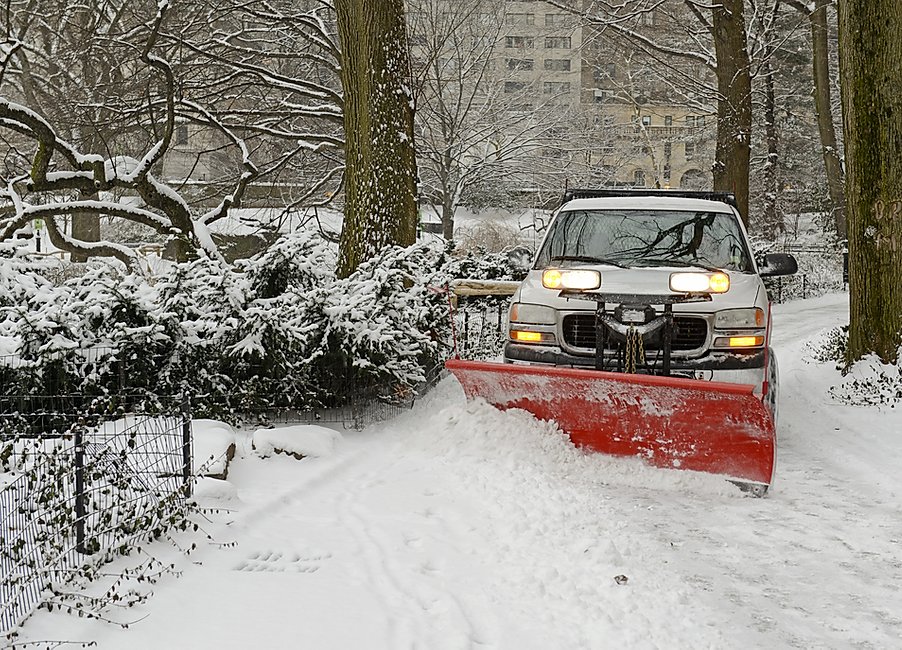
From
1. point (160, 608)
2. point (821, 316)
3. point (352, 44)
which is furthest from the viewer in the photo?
point (821, 316)

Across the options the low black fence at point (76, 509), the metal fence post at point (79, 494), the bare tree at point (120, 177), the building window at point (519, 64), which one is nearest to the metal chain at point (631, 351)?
the low black fence at point (76, 509)

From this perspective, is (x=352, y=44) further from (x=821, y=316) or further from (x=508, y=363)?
(x=821, y=316)

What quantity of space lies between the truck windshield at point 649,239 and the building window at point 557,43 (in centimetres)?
3004

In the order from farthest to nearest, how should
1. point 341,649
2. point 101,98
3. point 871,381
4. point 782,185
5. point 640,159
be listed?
1. point 640,159
2. point 782,185
3. point 101,98
4. point 871,381
5. point 341,649

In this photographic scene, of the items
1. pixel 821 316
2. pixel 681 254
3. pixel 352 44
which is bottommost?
pixel 821 316

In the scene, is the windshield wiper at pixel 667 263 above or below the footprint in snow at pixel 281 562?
above

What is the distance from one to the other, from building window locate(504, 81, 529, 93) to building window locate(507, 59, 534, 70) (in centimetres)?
52

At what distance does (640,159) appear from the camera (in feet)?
139

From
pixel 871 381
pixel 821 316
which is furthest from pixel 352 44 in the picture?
pixel 821 316

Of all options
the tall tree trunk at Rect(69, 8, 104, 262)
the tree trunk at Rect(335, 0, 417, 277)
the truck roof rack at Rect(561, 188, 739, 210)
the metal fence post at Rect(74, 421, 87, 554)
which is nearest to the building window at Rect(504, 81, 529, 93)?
the tall tree trunk at Rect(69, 8, 104, 262)

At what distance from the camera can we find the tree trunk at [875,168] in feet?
31.9

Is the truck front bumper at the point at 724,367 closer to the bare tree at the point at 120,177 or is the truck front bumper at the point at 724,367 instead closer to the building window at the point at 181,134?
the bare tree at the point at 120,177

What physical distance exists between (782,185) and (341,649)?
120ft

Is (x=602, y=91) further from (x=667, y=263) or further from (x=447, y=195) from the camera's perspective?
(x=667, y=263)
